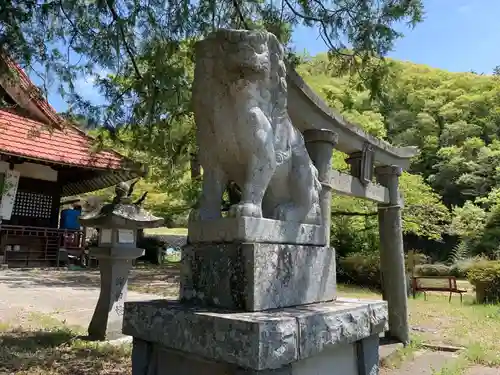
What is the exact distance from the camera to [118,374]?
4184 mm

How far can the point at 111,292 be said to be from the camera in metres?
5.89

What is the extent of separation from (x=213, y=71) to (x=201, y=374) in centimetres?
192

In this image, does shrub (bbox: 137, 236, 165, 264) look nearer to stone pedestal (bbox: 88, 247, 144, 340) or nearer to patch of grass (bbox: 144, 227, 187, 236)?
patch of grass (bbox: 144, 227, 187, 236)

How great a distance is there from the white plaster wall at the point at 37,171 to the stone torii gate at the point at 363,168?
33.9ft

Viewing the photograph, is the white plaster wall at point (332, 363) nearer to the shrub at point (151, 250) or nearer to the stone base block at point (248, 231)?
the stone base block at point (248, 231)

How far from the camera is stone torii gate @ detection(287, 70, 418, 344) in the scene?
394 centimetres

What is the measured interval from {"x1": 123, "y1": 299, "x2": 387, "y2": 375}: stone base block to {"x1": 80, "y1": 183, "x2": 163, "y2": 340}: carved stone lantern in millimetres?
3261

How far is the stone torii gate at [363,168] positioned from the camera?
155 inches

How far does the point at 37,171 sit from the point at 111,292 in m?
8.31

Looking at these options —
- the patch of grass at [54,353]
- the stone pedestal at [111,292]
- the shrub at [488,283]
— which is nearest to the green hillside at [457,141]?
the shrub at [488,283]

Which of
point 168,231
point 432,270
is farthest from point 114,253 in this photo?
point 168,231

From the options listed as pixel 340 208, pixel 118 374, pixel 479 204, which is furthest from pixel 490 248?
pixel 118 374

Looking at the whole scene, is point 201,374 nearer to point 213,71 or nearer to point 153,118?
point 213,71

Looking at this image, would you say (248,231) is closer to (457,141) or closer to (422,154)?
(422,154)
